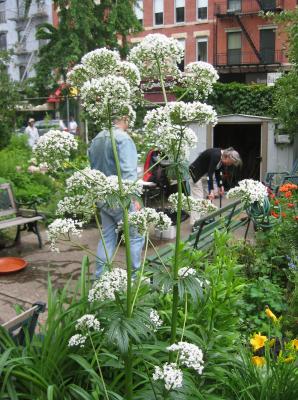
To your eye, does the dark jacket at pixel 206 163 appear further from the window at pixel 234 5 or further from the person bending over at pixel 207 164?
the window at pixel 234 5

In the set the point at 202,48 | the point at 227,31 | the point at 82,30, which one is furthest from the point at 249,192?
the point at 202,48

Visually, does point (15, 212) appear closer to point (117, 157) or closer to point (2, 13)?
point (117, 157)

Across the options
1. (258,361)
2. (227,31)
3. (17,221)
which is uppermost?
(227,31)

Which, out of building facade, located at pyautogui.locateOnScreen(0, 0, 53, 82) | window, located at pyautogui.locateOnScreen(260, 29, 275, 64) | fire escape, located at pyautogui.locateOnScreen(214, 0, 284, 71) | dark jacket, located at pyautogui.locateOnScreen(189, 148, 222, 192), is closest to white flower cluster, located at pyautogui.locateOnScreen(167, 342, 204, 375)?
dark jacket, located at pyautogui.locateOnScreen(189, 148, 222, 192)

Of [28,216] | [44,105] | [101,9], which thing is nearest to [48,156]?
[28,216]

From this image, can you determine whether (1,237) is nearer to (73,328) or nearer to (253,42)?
(73,328)

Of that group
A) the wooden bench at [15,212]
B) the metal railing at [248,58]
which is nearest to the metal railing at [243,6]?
the metal railing at [248,58]

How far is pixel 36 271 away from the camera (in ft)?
20.0

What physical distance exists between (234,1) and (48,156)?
3299cm

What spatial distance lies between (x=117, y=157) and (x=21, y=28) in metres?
43.8

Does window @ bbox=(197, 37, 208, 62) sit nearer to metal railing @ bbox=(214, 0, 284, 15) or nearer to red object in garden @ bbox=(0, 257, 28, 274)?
metal railing @ bbox=(214, 0, 284, 15)

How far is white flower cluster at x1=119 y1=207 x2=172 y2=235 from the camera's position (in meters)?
2.43

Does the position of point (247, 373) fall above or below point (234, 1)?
below

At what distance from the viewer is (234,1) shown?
1256 inches
